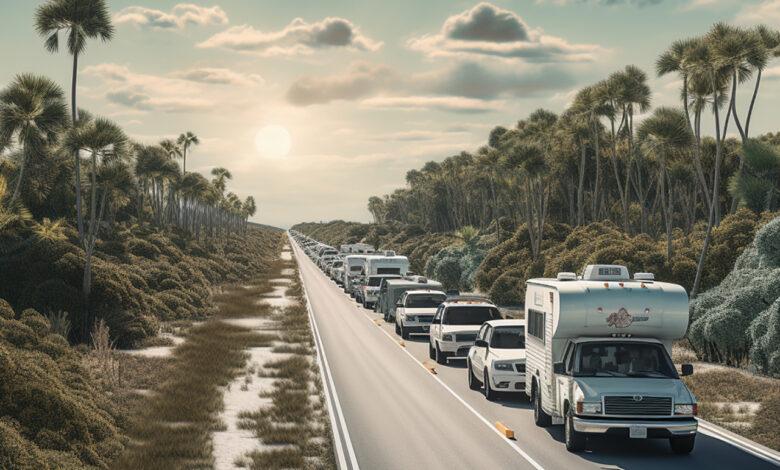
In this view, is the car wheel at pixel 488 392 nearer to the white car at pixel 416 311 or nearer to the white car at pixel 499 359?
the white car at pixel 499 359

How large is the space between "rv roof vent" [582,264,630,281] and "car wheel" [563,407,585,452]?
2586mm

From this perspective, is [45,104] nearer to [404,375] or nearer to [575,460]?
[404,375]

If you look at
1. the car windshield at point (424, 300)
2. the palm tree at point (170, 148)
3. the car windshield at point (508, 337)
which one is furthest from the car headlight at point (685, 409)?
the palm tree at point (170, 148)

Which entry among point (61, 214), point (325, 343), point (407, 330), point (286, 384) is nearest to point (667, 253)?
point (407, 330)

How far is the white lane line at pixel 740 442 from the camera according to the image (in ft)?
38.9

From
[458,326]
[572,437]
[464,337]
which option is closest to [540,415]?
[572,437]

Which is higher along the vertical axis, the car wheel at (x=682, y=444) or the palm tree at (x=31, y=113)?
the palm tree at (x=31, y=113)

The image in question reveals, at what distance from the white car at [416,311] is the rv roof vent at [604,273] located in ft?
49.8

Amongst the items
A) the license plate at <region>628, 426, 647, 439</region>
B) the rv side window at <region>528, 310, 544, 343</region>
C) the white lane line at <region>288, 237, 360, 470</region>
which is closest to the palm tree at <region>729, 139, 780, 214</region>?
the white lane line at <region>288, 237, 360, 470</region>

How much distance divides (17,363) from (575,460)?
31.0 ft

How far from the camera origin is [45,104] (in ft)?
102

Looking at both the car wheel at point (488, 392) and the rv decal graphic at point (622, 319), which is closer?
the rv decal graphic at point (622, 319)

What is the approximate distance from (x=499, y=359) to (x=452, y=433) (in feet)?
10.7

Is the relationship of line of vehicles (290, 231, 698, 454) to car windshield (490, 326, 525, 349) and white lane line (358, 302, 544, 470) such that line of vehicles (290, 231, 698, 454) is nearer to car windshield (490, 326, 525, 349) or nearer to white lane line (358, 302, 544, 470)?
white lane line (358, 302, 544, 470)
